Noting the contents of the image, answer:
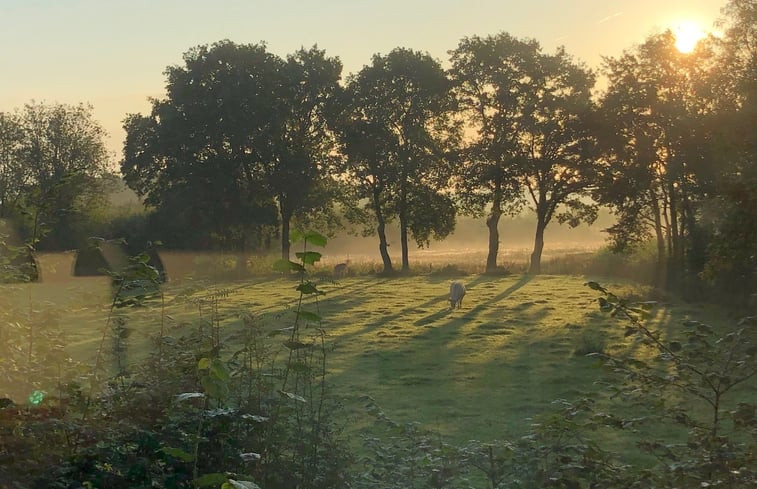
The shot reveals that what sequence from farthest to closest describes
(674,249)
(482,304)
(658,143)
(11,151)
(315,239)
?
(11,151) → (658,143) → (674,249) → (482,304) → (315,239)

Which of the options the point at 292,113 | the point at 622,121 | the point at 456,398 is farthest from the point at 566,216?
the point at 456,398

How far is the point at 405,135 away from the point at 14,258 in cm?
4266

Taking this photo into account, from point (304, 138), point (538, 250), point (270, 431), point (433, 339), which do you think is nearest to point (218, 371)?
point (270, 431)

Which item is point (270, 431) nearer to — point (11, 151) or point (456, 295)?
point (456, 295)

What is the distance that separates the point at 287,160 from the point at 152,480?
44.1 metres

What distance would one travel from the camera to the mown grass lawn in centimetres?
765

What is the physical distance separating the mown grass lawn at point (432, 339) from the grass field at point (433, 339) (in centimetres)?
3

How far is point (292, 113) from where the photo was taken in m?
49.5

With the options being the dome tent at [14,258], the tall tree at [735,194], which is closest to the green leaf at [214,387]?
the dome tent at [14,258]

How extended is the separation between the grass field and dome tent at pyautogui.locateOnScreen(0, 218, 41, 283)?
115 millimetres

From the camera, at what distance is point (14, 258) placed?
20.3 feet

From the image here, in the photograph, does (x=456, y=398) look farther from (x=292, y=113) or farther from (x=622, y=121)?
(x=292, y=113)

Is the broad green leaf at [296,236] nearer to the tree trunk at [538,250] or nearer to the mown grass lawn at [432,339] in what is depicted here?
the mown grass lawn at [432,339]

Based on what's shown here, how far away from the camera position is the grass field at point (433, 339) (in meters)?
7.68
